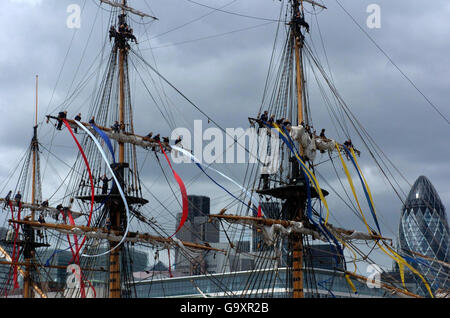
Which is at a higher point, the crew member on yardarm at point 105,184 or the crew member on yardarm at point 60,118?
the crew member on yardarm at point 60,118

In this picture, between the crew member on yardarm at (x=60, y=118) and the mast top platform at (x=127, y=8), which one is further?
the mast top platform at (x=127, y=8)

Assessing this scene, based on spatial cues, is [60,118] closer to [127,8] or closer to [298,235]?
[127,8]

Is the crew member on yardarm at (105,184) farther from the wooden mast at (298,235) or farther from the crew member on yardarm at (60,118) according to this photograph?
the wooden mast at (298,235)

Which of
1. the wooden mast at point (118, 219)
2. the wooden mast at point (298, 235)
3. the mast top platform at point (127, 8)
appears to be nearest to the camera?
the wooden mast at point (298, 235)

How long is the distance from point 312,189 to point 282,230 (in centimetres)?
430

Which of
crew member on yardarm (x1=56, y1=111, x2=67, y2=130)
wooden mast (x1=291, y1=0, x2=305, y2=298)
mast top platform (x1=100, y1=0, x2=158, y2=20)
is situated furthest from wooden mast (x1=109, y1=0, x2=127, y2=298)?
wooden mast (x1=291, y1=0, x2=305, y2=298)

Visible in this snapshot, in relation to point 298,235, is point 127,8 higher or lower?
higher

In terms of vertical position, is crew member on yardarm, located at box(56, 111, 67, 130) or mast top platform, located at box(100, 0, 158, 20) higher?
mast top platform, located at box(100, 0, 158, 20)

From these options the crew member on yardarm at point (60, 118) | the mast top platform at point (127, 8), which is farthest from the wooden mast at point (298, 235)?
the crew member on yardarm at point (60, 118)

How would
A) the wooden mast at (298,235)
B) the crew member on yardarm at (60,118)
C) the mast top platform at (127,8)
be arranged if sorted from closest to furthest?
the wooden mast at (298,235)
the crew member on yardarm at (60,118)
the mast top platform at (127,8)

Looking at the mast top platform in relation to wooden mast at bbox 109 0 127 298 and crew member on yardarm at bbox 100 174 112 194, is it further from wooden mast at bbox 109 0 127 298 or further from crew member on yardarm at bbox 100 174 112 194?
crew member on yardarm at bbox 100 174 112 194

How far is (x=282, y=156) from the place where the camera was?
1909 inches

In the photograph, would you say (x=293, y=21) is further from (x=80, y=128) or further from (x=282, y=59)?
(x=80, y=128)

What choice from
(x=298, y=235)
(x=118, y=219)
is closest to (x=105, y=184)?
(x=118, y=219)
